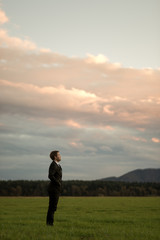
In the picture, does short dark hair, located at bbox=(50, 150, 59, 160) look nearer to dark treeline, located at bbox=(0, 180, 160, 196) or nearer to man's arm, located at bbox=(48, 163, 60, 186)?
man's arm, located at bbox=(48, 163, 60, 186)

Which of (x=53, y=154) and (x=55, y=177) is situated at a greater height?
(x=53, y=154)

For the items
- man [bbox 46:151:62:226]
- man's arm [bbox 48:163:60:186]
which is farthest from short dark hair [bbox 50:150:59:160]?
man's arm [bbox 48:163:60:186]

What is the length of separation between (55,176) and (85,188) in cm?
11577

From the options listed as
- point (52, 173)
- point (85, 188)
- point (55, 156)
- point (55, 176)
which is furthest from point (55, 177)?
point (85, 188)

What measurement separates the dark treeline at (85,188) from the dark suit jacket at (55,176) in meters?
105

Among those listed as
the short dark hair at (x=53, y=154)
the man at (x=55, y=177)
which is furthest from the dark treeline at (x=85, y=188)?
the short dark hair at (x=53, y=154)

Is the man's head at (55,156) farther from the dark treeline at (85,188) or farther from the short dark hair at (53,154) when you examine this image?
the dark treeline at (85,188)

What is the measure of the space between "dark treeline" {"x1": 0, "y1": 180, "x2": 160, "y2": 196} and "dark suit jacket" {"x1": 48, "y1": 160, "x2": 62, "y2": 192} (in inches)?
4115

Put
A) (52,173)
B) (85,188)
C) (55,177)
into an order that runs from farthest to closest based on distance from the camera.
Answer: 1. (85,188)
2. (55,177)
3. (52,173)

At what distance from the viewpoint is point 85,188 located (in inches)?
4902

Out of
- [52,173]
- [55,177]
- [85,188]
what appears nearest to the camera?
[52,173]

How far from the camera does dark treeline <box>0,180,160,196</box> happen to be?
11469 centimetres

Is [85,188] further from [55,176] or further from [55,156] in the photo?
[55,156]

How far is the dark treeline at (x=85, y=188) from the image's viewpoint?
11469 cm
